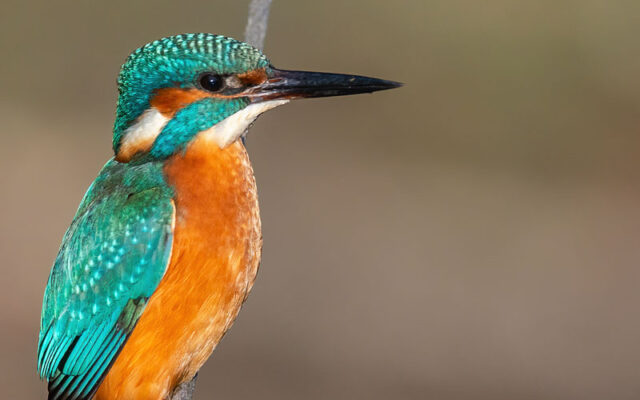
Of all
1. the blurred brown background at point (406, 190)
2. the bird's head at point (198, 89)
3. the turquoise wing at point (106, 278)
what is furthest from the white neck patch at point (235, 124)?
the blurred brown background at point (406, 190)

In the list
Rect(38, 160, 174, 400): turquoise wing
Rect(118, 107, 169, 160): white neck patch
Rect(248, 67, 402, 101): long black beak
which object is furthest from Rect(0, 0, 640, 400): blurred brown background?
Rect(248, 67, 402, 101): long black beak

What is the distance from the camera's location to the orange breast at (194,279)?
2.79 metres

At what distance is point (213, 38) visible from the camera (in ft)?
9.10

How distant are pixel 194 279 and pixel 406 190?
404 centimetres

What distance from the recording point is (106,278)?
284 centimetres

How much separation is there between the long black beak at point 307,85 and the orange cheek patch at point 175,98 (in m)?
0.17

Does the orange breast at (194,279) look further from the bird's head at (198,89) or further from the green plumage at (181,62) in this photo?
→ the green plumage at (181,62)

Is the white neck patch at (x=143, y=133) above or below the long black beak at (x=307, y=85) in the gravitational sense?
below

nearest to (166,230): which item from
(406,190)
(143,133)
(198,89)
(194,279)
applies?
(194,279)

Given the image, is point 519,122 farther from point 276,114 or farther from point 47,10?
point 47,10

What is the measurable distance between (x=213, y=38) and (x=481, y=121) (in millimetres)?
4336

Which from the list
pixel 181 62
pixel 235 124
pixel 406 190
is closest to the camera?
pixel 181 62

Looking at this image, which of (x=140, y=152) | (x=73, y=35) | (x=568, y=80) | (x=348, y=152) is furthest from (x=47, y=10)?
(x=140, y=152)

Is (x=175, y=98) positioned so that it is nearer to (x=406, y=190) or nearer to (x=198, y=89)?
(x=198, y=89)
